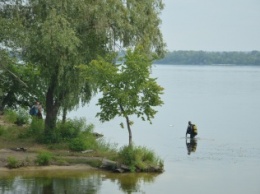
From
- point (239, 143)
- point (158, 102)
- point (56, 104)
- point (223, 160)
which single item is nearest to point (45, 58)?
point (56, 104)

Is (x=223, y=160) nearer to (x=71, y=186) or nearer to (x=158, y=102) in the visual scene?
(x=158, y=102)

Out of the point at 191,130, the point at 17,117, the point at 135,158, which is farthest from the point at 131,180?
the point at 191,130

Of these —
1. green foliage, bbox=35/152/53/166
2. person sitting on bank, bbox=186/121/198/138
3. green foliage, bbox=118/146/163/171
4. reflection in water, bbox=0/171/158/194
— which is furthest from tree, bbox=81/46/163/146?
person sitting on bank, bbox=186/121/198/138

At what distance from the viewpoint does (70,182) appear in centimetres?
2822

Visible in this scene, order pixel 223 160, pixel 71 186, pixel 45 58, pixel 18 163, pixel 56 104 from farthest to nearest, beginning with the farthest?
1. pixel 223 160
2. pixel 56 104
3. pixel 45 58
4. pixel 18 163
5. pixel 71 186

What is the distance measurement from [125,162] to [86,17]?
25.5ft

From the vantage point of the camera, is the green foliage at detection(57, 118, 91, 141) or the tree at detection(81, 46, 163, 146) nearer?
the tree at detection(81, 46, 163, 146)

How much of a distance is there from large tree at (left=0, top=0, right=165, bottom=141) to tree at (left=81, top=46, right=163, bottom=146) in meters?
1.74

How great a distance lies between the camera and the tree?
3164 centimetres

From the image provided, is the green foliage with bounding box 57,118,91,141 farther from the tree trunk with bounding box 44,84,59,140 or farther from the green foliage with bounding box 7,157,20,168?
the green foliage with bounding box 7,157,20,168

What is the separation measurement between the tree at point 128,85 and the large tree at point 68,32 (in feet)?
5.69

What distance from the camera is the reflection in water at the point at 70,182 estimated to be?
2645cm

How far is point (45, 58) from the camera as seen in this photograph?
3259cm

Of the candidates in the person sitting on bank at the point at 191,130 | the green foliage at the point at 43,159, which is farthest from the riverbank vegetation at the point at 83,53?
the person sitting on bank at the point at 191,130
